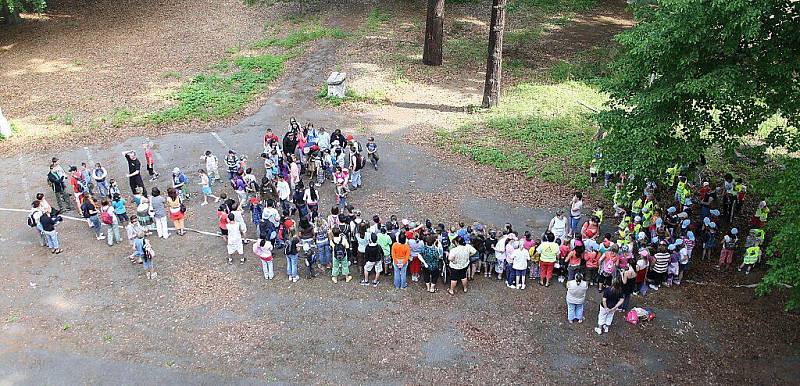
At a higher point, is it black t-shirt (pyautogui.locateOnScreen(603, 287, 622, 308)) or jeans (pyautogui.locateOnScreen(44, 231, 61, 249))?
black t-shirt (pyautogui.locateOnScreen(603, 287, 622, 308))

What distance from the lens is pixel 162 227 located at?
15195mm

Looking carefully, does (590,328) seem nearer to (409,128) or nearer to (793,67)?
(793,67)

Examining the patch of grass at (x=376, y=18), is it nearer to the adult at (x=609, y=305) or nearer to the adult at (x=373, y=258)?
the adult at (x=373, y=258)

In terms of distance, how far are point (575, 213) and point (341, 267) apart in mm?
5894

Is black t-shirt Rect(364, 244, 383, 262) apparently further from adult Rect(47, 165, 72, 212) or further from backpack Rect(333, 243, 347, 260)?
adult Rect(47, 165, 72, 212)

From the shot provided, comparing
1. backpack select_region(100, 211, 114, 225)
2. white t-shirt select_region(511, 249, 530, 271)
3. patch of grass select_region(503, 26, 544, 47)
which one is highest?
patch of grass select_region(503, 26, 544, 47)

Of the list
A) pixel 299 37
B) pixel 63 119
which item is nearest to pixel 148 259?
pixel 63 119

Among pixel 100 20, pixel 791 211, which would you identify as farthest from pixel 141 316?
pixel 100 20

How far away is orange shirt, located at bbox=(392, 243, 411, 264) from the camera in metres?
12.7

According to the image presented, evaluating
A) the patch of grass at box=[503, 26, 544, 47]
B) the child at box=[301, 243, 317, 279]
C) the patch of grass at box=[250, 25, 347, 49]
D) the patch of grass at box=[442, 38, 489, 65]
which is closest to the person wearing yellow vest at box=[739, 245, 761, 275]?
the child at box=[301, 243, 317, 279]

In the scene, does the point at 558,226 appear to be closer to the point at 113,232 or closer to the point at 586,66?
the point at 113,232

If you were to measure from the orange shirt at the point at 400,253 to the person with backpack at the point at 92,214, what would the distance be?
7.78 m

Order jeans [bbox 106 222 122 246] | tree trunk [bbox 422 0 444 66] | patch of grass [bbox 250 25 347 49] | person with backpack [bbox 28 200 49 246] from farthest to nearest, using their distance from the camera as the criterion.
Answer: patch of grass [bbox 250 25 347 49]
tree trunk [bbox 422 0 444 66]
jeans [bbox 106 222 122 246]
person with backpack [bbox 28 200 49 246]

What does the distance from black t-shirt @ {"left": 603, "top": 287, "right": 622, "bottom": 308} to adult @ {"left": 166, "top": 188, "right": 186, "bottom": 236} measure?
33.2 ft
